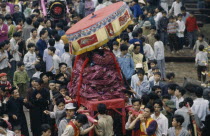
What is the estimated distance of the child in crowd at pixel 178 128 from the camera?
15000mm

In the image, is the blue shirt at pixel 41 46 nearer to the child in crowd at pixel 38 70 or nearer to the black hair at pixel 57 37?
the black hair at pixel 57 37

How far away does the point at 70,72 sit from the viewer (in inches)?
774

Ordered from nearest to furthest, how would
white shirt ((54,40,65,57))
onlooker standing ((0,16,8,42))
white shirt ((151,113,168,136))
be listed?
white shirt ((151,113,168,136))
white shirt ((54,40,65,57))
onlooker standing ((0,16,8,42))

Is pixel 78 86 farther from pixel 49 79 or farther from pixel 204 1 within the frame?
pixel 204 1

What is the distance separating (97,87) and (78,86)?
447 mm

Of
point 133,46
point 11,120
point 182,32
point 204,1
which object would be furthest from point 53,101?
point 204,1

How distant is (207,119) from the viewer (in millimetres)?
16391

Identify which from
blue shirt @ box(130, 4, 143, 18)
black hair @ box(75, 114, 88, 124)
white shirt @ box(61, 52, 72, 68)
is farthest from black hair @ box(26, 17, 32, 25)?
black hair @ box(75, 114, 88, 124)

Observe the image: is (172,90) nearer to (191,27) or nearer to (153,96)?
(153,96)

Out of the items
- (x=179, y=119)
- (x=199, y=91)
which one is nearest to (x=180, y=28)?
(x=199, y=91)

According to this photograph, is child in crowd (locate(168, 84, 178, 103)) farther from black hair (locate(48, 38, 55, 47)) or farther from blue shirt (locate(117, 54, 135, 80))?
black hair (locate(48, 38, 55, 47))

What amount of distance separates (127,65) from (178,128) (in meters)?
4.30

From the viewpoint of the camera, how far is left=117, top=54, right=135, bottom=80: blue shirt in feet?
62.5

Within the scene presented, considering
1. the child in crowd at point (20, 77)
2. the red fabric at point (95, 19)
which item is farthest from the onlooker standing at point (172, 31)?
the red fabric at point (95, 19)
